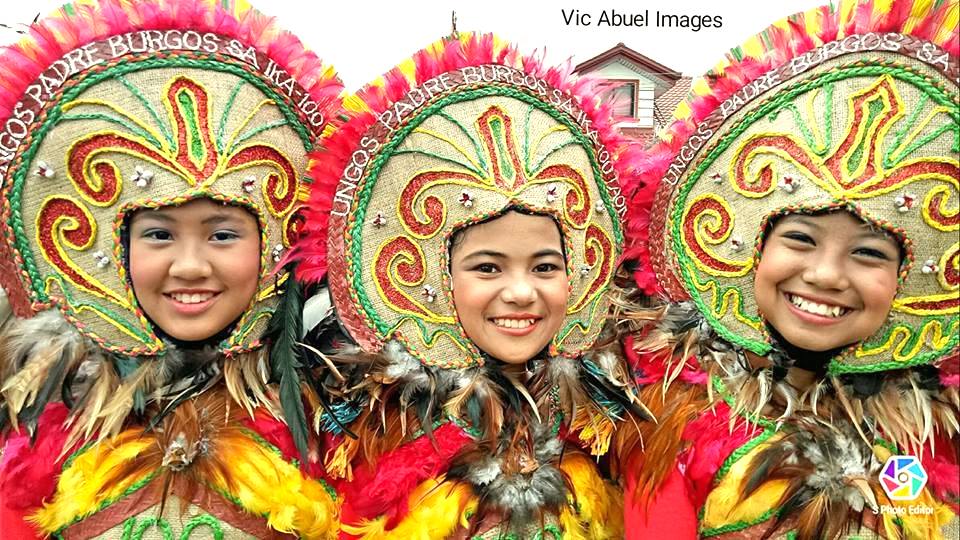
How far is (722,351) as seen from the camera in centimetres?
228

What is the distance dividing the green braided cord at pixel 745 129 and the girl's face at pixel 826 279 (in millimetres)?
116

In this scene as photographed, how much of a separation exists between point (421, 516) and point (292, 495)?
1.11ft

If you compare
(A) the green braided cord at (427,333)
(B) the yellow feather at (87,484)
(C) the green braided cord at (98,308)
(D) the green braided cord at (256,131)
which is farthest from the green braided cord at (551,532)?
(D) the green braided cord at (256,131)

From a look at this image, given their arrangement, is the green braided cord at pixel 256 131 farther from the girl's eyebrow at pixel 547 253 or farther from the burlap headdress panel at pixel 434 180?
the girl's eyebrow at pixel 547 253

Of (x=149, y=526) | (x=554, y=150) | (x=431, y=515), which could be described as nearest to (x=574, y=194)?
(x=554, y=150)

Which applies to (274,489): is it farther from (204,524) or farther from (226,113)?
(226,113)

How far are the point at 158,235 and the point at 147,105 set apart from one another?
1.06 ft

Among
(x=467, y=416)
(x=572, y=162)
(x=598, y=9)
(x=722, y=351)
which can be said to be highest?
(x=598, y=9)

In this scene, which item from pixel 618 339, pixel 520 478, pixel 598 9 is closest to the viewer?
pixel 520 478

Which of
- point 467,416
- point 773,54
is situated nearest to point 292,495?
point 467,416

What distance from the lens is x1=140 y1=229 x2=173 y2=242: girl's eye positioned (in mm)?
2121

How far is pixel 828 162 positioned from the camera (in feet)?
6.93

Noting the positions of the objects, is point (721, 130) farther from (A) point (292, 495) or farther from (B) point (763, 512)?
(A) point (292, 495)

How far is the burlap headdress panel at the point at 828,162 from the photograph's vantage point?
81.7 inches
